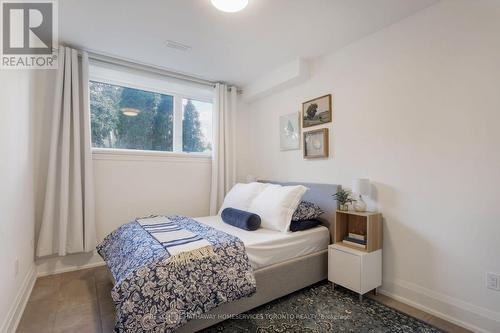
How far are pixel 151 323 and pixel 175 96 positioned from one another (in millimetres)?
3107

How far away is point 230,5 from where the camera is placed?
76.5 inches

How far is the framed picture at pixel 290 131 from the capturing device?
10.9 feet

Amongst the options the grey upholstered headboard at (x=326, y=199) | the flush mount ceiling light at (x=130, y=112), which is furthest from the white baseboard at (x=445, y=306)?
the flush mount ceiling light at (x=130, y=112)

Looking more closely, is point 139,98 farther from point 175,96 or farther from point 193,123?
point 193,123

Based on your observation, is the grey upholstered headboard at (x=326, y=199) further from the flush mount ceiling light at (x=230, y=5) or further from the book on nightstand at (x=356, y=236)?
the flush mount ceiling light at (x=230, y=5)

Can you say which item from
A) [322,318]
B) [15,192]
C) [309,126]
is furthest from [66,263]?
[309,126]

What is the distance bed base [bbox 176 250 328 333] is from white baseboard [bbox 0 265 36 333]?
1.19m

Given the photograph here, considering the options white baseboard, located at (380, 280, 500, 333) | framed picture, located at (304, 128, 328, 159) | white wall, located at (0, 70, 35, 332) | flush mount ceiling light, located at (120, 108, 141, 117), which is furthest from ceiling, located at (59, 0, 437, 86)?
white baseboard, located at (380, 280, 500, 333)

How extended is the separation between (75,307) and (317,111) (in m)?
3.12

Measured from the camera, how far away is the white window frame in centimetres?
310

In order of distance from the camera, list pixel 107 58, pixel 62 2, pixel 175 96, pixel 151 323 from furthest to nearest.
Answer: pixel 175 96 → pixel 107 58 → pixel 62 2 → pixel 151 323

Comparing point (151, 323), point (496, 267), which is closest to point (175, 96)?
point (151, 323)

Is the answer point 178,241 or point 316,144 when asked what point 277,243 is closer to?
point 178,241

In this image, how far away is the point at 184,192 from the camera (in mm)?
3609
